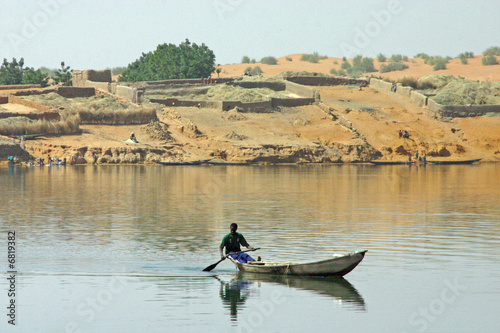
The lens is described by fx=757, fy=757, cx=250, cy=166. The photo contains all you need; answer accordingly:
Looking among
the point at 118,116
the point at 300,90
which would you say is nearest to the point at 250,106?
the point at 300,90

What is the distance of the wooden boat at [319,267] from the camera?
53.9 feet

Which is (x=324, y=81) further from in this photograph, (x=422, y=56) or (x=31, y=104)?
(x=422, y=56)

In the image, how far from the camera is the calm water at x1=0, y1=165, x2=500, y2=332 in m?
14.0

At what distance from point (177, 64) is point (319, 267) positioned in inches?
3038

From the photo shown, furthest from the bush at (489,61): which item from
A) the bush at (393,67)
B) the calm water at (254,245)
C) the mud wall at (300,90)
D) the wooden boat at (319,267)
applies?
the wooden boat at (319,267)

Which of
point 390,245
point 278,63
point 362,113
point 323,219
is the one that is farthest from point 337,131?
point 278,63

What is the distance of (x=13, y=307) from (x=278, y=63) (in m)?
138

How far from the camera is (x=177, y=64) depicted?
91.8 metres

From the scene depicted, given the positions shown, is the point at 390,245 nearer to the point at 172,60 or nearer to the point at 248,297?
the point at 248,297

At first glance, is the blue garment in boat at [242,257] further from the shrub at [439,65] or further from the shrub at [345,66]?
the shrub at [345,66]

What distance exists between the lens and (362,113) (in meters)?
71.4

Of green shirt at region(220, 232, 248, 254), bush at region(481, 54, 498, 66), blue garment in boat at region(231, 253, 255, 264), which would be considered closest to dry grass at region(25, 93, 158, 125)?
green shirt at region(220, 232, 248, 254)

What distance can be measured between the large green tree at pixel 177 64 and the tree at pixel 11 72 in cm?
1224

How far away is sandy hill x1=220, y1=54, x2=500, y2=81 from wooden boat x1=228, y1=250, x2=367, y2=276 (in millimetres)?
108226
